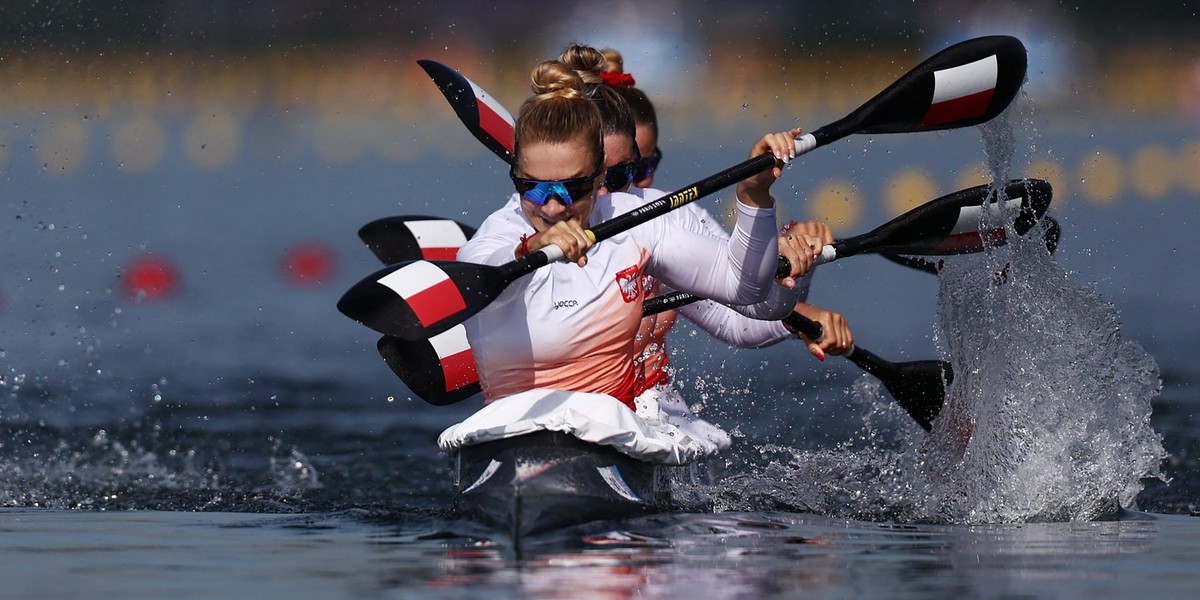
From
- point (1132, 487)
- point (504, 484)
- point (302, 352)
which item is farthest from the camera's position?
point (302, 352)

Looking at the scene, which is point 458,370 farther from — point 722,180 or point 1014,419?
point 1014,419

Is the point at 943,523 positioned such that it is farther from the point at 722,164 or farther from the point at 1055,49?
the point at 1055,49

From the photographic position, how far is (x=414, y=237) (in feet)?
20.2

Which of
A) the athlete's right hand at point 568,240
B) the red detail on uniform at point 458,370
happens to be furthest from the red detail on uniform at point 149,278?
the athlete's right hand at point 568,240

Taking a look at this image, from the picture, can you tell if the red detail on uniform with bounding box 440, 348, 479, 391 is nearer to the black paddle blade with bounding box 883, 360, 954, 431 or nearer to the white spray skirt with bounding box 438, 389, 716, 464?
the white spray skirt with bounding box 438, 389, 716, 464

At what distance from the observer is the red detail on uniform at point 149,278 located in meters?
15.2

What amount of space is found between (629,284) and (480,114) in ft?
4.84

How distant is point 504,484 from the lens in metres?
4.30

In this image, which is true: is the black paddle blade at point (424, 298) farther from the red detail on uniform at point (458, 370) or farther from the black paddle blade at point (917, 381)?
the black paddle blade at point (917, 381)

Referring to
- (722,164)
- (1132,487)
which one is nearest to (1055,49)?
(722,164)

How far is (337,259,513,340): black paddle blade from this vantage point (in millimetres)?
4402

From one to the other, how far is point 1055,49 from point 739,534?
50.6 ft

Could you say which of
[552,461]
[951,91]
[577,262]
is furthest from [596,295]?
[951,91]

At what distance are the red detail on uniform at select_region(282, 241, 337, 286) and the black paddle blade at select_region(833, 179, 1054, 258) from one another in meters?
10.3
